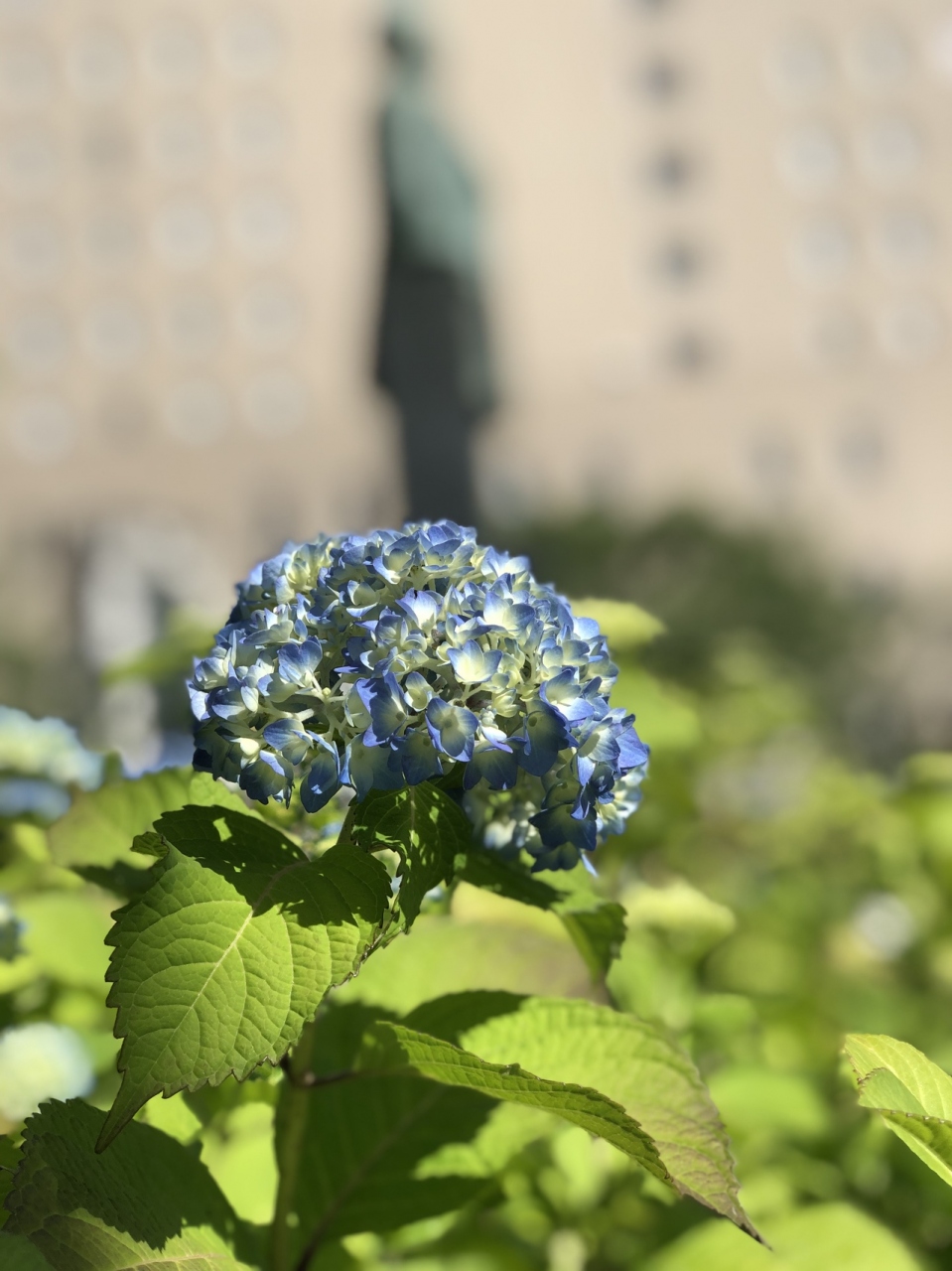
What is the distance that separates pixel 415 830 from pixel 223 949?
122mm

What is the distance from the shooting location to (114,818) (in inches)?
37.3

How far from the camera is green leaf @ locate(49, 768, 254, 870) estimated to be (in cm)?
92

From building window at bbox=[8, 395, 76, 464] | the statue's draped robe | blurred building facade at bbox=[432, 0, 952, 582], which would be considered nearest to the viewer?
the statue's draped robe

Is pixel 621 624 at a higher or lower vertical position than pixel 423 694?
higher

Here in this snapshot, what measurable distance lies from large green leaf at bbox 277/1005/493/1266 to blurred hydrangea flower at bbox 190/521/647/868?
275 mm

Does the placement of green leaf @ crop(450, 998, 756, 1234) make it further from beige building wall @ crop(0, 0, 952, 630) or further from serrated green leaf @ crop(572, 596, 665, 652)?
beige building wall @ crop(0, 0, 952, 630)

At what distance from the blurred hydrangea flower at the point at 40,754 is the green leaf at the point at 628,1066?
2.36 ft

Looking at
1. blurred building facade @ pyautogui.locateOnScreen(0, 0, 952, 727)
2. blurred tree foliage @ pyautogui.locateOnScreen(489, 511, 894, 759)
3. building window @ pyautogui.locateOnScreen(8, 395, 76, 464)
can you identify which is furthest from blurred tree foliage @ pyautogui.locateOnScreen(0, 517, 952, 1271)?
building window @ pyautogui.locateOnScreen(8, 395, 76, 464)

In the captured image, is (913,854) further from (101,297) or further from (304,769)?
(101,297)

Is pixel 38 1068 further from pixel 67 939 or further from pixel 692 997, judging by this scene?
pixel 692 997

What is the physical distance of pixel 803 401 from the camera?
91.3 ft

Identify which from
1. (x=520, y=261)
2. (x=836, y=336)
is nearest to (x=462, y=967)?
(x=836, y=336)

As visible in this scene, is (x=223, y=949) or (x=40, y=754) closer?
(x=223, y=949)

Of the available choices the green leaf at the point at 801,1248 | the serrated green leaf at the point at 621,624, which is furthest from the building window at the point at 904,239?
the green leaf at the point at 801,1248
